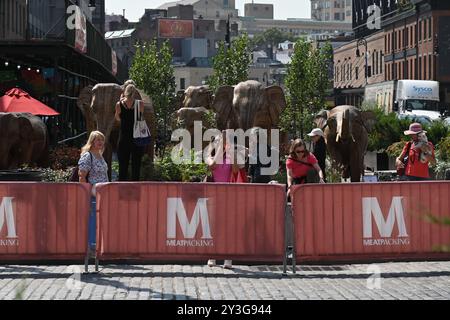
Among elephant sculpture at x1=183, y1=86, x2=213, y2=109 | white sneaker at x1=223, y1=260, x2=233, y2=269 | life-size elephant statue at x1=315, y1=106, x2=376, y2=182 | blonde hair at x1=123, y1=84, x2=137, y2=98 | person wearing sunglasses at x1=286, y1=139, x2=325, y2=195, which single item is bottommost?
white sneaker at x1=223, y1=260, x2=233, y2=269

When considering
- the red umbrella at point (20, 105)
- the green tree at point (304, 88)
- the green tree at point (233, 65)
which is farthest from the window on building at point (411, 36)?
the red umbrella at point (20, 105)

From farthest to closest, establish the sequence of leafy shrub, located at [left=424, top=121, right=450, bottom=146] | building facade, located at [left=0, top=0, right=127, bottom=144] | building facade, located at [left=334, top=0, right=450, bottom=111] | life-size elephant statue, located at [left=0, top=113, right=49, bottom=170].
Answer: building facade, located at [left=334, top=0, right=450, bottom=111] < building facade, located at [left=0, top=0, right=127, bottom=144] < leafy shrub, located at [left=424, top=121, right=450, bottom=146] < life-size elephant statue, located at [left=0, top=113, right=49, bottom=170]

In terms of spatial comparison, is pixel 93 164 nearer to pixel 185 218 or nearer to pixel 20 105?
pixel 185 218

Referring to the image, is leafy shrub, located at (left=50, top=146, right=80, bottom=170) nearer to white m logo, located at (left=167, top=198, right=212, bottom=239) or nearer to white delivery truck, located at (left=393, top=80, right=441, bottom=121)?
white m logo, located at (left=167, top=198, right=212, bottom=239)

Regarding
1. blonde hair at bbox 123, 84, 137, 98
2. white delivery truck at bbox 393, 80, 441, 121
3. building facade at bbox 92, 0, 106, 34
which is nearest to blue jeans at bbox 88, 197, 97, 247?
blonde hair at bbox 123, 84, 137, 98

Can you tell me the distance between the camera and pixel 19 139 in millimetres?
23922

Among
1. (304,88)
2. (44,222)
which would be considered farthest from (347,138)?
(304,88)

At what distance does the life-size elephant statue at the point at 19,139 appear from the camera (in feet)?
77.3

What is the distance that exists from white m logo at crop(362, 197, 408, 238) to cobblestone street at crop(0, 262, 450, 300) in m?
0.49

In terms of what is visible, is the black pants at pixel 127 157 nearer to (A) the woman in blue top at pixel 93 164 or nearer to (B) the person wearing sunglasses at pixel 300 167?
(B) the person wearing sunglasses at pixel 300 167

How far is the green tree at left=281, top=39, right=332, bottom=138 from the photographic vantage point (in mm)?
43062

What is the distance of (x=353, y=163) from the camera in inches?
925

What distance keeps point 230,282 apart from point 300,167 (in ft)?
10.6
